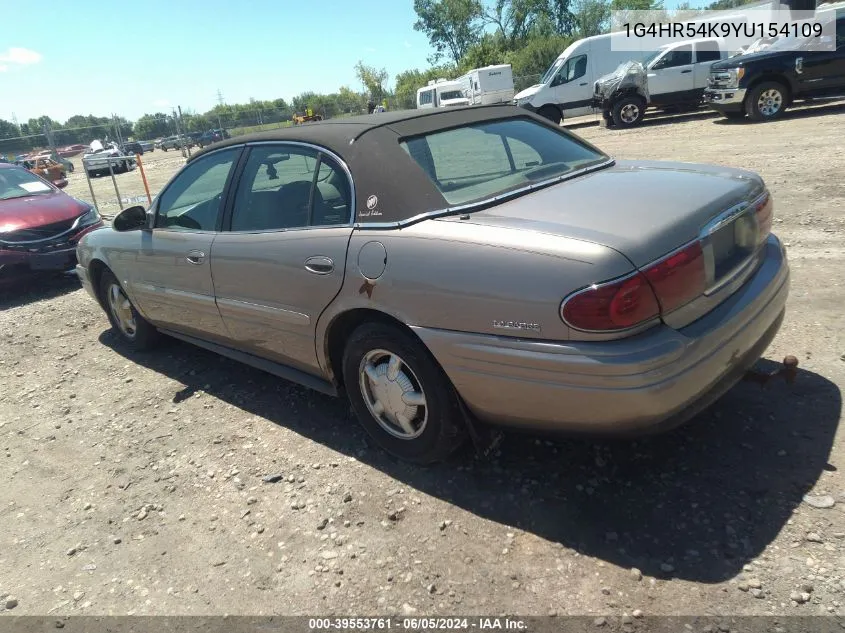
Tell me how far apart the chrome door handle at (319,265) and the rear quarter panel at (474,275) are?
0.12 m

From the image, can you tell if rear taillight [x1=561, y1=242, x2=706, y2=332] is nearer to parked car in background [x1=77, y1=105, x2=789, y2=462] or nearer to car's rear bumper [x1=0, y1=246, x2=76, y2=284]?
parked car in background [x1=77, y1=105, x2=789, y2=462]

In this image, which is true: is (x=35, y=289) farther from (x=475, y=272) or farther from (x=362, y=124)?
(x=475, y=272)

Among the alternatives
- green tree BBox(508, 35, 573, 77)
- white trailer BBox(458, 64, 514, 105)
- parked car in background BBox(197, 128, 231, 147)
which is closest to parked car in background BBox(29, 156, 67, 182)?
parked car in background BBox(197, 128, 231, 147)

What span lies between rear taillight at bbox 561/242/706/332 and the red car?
714 cm

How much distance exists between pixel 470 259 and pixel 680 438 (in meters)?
1.42

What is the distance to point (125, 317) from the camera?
515 centimetres

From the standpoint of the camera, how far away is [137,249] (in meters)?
4.46

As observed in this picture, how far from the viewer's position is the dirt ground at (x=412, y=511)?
2271 millimetres

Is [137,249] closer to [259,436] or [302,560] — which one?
[259,436]

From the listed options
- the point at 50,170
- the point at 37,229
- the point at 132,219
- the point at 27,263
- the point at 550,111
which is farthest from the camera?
the point at 50,170

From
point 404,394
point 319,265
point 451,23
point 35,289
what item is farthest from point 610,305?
point 451,23

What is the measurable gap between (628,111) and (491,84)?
11128mm

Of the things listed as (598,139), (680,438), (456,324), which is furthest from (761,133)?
(456,324)

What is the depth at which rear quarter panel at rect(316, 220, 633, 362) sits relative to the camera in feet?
7.43
